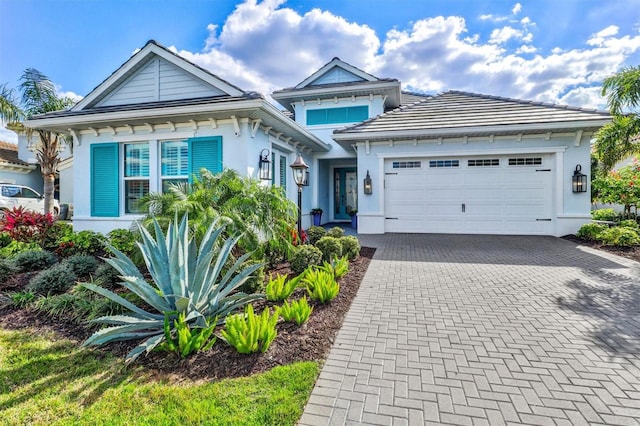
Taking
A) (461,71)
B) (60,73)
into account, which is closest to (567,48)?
(461,71)

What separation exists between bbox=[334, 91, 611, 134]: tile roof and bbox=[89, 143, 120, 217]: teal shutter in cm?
674

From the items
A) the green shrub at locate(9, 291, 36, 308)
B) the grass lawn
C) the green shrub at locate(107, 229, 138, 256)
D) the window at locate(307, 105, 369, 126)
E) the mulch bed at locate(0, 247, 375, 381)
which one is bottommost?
the grass lawn

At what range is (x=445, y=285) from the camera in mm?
4934

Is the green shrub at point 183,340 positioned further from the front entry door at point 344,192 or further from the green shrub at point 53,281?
the front entry door at point 344,192

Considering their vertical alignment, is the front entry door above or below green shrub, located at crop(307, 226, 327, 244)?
above

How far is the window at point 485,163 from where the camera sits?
9.81 m

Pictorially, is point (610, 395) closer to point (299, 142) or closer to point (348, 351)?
point (348, 351)

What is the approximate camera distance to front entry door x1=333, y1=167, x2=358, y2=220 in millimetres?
14891

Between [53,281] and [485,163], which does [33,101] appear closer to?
[53,281]

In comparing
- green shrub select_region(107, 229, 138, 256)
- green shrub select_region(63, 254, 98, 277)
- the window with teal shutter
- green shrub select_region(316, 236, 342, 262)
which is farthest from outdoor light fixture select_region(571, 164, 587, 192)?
green shrub select_region(63, 254, 98, 277)

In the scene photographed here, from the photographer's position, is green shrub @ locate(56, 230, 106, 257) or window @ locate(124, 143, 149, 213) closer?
green shrub @ locate(56, 230, 106, 257)

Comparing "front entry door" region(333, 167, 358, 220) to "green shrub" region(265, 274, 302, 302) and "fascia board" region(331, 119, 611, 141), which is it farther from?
"green shrub" region(265, 274, 302, 302)

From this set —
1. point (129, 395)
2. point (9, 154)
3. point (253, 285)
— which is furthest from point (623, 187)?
point (9, 154)

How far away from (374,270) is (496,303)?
222cm
